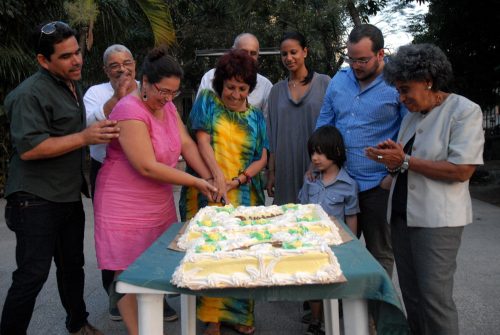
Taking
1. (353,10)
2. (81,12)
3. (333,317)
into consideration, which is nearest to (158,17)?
(81,12)

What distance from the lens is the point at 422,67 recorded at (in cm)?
223

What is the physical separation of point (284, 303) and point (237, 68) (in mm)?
1911

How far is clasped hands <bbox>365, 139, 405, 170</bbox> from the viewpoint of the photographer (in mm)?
2316

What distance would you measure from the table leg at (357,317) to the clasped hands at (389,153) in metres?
0.74

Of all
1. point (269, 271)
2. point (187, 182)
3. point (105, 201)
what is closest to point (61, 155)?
point (105, 201)

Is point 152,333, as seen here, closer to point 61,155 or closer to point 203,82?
point 61,155

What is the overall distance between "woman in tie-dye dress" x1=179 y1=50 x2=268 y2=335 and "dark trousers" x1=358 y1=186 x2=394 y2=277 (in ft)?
2.23

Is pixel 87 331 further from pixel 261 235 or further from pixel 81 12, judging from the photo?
pixel 81 12

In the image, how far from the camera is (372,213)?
3.03 meters

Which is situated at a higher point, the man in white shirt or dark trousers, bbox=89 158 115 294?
the man in white shirt

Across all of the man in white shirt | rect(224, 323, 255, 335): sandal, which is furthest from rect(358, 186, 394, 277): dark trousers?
the man in white shirt

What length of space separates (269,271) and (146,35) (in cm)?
1145

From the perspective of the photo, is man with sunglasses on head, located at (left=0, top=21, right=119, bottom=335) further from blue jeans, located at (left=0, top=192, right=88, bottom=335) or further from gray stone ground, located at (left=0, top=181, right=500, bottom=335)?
gray stone ground, located at (left=0, top=181, right=500, bottom=335)

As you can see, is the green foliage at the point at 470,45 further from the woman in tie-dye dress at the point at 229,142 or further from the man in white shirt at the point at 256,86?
the woman in tie-dye dress at the point at 229,142
